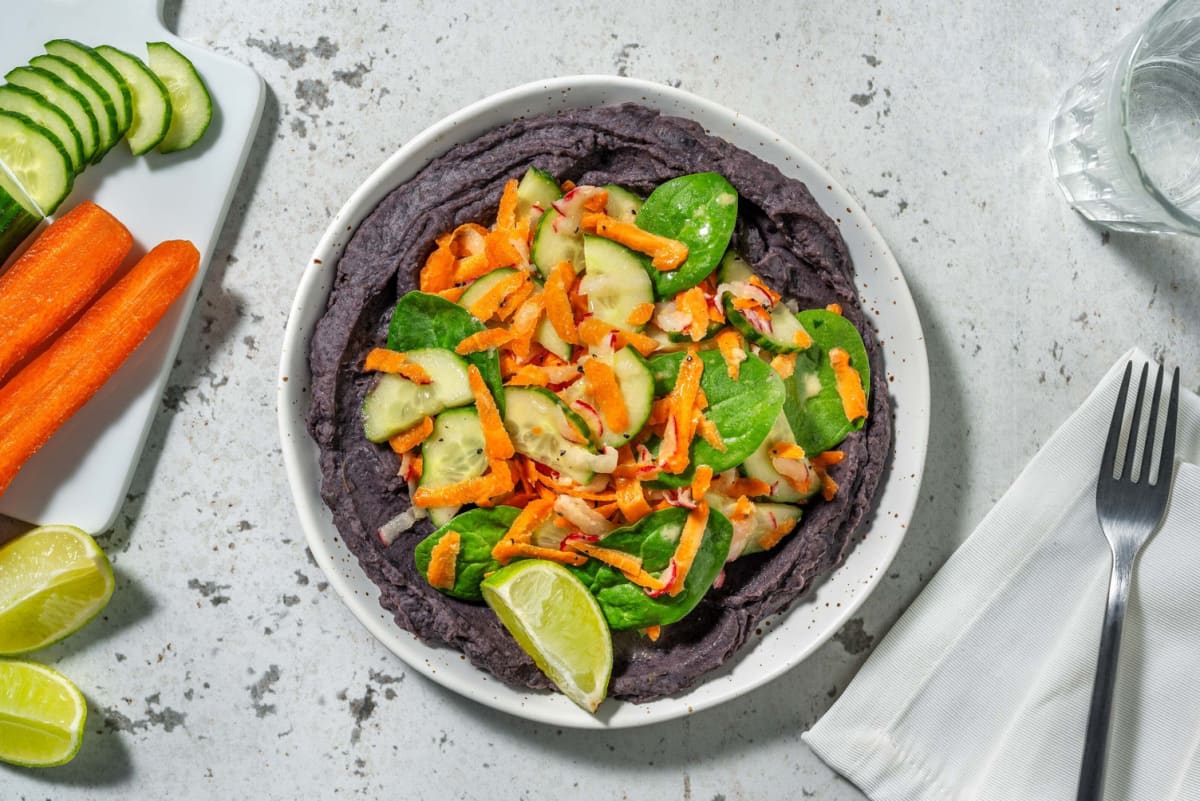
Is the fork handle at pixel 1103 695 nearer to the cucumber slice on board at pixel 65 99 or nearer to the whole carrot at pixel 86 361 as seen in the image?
the whole carrot at pixel 86 361

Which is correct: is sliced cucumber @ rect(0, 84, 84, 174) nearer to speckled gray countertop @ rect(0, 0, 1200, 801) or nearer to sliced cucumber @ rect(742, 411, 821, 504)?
speckled gray countertop @ rect(0, 0, 1200, 801)

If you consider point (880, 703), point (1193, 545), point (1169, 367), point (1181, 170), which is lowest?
point (880, 703)

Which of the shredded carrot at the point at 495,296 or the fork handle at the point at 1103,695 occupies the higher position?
the shredded carrot at the point at 495,296

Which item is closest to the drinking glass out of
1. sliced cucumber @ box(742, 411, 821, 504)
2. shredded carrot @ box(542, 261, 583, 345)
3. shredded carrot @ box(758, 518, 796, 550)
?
sliced cucumber @ box(742, 411, 821, 504)

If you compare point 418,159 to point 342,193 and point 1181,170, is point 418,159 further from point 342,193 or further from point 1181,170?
point 1181,170

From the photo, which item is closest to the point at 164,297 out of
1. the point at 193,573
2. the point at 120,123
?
the point at 120,123

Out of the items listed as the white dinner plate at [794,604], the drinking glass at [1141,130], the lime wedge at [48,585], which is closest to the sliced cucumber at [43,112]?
the white dinner plate at [794,604]
